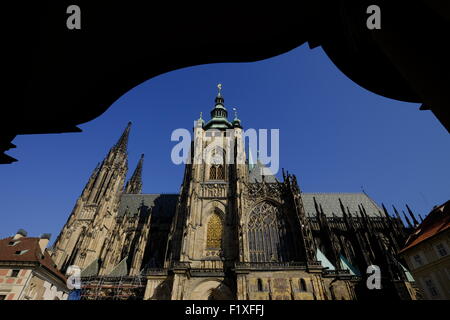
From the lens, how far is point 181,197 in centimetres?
2595

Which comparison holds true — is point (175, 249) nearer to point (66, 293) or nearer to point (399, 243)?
point (66, 293)

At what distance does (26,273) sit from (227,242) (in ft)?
51.2

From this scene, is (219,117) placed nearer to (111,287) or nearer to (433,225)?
(111,287)

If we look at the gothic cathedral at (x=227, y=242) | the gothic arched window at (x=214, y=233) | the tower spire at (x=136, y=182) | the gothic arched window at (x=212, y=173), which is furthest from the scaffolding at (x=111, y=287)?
the tower spire at (x=136, y=182)

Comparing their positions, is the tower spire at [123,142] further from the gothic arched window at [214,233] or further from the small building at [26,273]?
the gothic arched window at [214,233]

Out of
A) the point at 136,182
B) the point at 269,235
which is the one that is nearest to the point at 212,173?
the point at 269,235

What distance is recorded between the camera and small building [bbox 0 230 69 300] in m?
15.2

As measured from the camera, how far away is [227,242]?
74.7 ft

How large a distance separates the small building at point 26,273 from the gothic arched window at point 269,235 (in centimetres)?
1661

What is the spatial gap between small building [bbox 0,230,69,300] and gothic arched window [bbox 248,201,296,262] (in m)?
16.6

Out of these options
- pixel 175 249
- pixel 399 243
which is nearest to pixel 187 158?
pixel 175 249

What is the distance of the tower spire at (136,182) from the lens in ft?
164

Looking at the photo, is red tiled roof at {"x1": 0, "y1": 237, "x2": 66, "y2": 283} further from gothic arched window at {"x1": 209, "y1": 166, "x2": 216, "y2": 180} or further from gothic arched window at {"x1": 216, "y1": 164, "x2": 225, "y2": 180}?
gothic arched window at {"x1": 216, "y1": 164, "x2": 225, "y2": 180}
